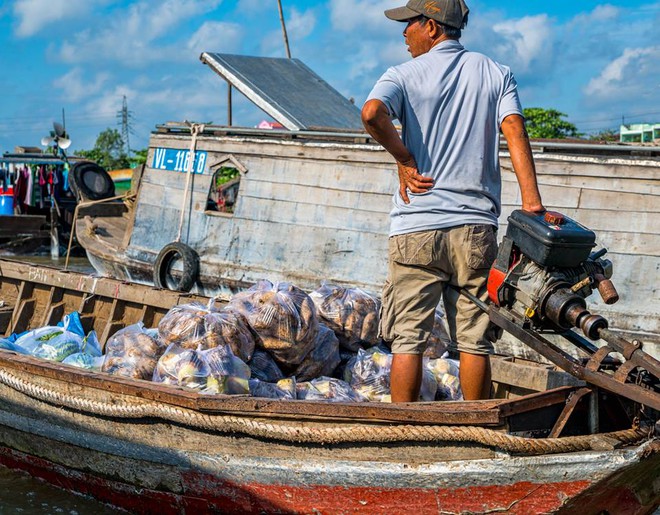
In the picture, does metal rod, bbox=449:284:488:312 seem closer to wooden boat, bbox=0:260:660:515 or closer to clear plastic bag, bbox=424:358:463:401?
wooden boat, bbox=0:260:660:515

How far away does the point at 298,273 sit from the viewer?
28.8ft

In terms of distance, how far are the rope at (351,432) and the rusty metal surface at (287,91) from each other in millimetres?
6124

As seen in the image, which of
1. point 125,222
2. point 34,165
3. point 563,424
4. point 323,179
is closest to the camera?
point 563,424

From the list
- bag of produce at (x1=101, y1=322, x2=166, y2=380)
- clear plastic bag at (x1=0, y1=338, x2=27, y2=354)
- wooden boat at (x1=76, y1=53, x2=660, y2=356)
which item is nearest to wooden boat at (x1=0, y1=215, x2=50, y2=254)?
wooden boat at (x1=76, y1=53, x2=660, y2=356)

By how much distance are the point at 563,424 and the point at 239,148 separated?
653 cm

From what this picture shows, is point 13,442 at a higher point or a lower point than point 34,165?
lower

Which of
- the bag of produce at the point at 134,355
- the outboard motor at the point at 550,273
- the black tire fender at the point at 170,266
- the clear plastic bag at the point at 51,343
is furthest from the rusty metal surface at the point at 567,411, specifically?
the black tire fender at the point at 170,266

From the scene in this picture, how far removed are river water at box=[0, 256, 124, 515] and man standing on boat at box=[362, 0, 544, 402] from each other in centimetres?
202

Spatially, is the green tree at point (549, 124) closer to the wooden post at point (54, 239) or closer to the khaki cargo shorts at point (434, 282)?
the wooden post at point (54, 239)

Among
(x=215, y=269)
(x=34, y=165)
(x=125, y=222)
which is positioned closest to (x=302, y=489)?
(x=215, y=269)

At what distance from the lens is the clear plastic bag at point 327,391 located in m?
4.38

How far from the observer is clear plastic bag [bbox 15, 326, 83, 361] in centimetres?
536

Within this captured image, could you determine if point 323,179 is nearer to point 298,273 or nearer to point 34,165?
point 298,273

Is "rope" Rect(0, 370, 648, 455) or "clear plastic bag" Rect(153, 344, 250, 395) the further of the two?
"clear plastic bag" Rect(153, 344, 250, 395)
